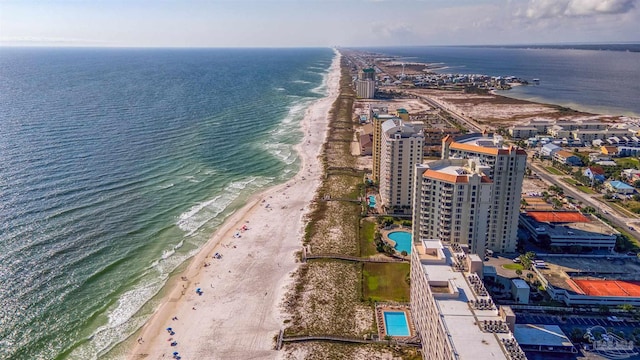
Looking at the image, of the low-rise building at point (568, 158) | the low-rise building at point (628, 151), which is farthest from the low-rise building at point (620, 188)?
the low-rise building at point (628, 151)

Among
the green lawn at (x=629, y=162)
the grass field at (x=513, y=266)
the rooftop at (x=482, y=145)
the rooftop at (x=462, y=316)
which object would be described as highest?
the rooftop at (x=482, y=145)

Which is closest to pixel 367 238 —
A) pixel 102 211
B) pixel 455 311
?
pixel 455 311

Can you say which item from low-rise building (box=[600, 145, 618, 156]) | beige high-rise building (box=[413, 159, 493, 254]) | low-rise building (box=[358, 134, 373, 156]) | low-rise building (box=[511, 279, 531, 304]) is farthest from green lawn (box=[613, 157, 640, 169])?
low-rise building (box=[511, 279, 531, 304])

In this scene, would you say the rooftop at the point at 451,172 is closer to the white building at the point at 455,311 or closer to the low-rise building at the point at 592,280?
the white building at the point at 455,311

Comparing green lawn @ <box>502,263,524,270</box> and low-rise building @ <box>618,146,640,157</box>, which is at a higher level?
low-rise building @ <box>618,146,640,157</box>

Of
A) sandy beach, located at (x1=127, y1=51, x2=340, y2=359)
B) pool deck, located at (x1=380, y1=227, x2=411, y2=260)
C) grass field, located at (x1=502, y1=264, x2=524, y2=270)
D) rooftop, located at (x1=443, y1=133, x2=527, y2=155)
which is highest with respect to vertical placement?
rooftop, located at (x1=443, y1=133, x2=527, y2=155)

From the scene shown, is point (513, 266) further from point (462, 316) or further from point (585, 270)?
point (462, 316)

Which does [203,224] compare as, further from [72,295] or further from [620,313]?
[620,313]

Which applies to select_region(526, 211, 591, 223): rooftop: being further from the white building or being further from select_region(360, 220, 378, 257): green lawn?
the white building
